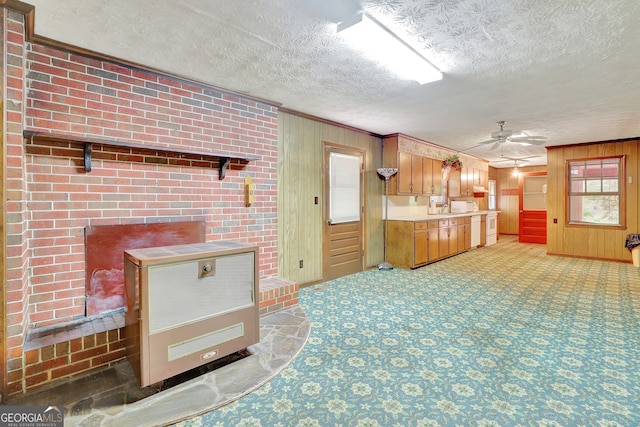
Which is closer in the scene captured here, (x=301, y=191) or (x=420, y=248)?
(x=301, y=191)

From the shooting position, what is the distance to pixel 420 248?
5.38 meters

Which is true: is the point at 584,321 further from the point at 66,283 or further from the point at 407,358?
the point at 66,283

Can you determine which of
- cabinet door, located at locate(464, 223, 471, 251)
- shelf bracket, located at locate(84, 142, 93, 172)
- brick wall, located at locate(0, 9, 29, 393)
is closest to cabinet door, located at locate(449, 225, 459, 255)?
cabinet door, located at locate(464, 223, 471, 251)

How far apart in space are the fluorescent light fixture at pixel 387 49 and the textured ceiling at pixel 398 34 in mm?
63

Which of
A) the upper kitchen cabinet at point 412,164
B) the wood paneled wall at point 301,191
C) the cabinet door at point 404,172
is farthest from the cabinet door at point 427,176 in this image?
the wood paneled wall at point 301,191

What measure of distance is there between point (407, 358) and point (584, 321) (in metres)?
2.06

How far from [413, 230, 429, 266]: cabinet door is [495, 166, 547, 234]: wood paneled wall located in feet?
22.1

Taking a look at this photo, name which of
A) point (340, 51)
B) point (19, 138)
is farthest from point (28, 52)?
point (340, 51)

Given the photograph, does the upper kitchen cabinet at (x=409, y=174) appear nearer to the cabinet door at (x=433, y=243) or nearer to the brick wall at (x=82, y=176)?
the cabinet door at (x=433, y=243)

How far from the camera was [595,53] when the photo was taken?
237cm

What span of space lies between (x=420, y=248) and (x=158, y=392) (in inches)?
176

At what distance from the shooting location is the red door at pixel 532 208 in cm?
875

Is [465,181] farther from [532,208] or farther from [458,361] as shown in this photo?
[458,361]

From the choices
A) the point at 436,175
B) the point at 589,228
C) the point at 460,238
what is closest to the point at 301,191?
the point at 436,175
